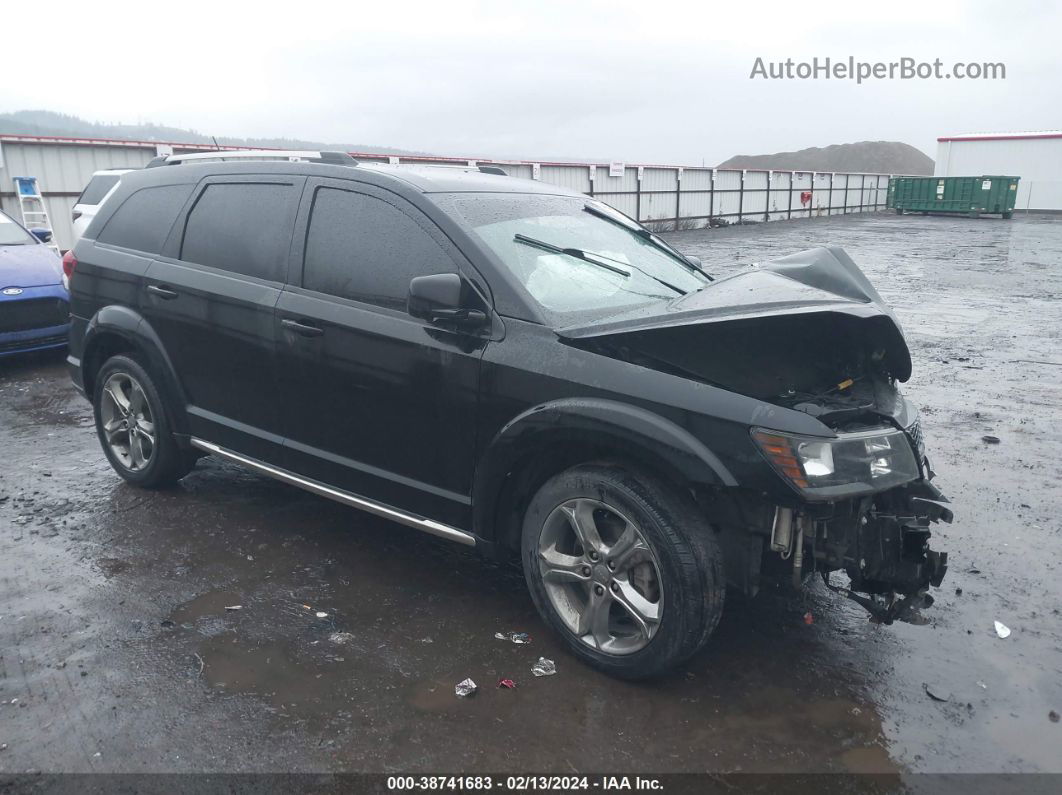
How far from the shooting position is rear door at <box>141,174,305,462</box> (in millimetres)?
4180

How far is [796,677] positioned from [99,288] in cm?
433

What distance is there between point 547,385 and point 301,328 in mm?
1355

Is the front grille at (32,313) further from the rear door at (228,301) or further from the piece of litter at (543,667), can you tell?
the piece of litter at (543,667)

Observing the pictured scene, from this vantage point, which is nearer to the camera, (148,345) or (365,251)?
(365,251)

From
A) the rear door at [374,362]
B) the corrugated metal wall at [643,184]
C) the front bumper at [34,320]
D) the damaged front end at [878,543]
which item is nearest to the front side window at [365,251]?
the rear door at [374,362]

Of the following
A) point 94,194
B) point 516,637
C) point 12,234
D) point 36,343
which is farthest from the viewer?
point 94,194

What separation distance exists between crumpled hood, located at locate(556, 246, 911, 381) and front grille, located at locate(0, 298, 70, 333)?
6.42 m

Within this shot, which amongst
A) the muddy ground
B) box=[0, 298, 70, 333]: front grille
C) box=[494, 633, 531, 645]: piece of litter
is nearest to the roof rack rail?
the muddy ground

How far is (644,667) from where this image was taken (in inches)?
123

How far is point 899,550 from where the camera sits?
3033 millimetres

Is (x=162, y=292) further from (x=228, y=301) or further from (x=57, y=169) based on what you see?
(x=57, y=169)

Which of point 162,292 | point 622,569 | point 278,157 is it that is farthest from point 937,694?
point 162,292

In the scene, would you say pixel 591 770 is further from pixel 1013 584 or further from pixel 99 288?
pixel 99 288

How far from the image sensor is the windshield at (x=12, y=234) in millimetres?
8930
